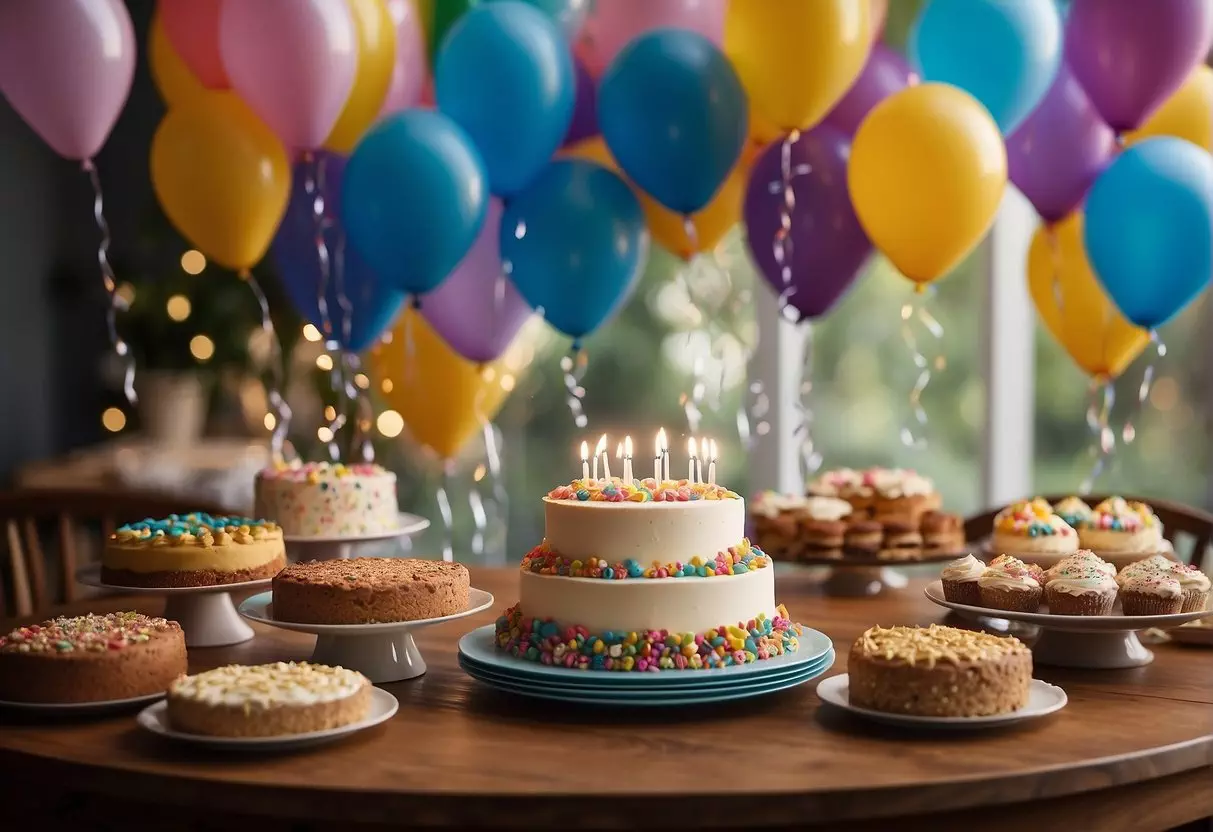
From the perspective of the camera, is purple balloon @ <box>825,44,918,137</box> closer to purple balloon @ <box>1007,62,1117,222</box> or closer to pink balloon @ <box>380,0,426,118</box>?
purple balloon @ <box>1007,62,1117,222</box>

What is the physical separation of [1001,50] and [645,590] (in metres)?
1.63

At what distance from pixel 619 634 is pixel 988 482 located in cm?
320

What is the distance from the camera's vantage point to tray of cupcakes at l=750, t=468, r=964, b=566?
272 centimetres

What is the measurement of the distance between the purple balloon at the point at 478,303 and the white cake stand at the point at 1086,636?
1.44 metres

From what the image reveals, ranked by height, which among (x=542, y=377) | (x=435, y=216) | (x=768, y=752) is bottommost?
(x=768, y=752)

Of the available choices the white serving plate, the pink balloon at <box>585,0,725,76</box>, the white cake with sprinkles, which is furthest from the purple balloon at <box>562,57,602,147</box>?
the white serving plate

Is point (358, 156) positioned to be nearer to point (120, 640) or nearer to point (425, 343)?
point (425, 343)

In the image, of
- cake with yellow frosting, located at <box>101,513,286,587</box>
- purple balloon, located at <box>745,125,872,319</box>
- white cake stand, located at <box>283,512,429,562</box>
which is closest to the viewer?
cake with yellow frosting, located at <box>101,513,286,587</box>

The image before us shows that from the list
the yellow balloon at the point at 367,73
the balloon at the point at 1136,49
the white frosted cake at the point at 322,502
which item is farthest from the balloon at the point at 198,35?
the balloon at the point at 1136,49

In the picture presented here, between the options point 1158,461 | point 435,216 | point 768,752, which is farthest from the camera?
point 1158,461

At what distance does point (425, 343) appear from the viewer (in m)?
3.35

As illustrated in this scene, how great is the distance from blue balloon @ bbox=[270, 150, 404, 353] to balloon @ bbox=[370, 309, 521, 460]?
16 cm

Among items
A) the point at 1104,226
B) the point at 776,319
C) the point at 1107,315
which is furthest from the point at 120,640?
the point at 776,319

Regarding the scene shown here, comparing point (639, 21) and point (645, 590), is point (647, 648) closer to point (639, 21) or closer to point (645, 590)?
point (645, 590)
